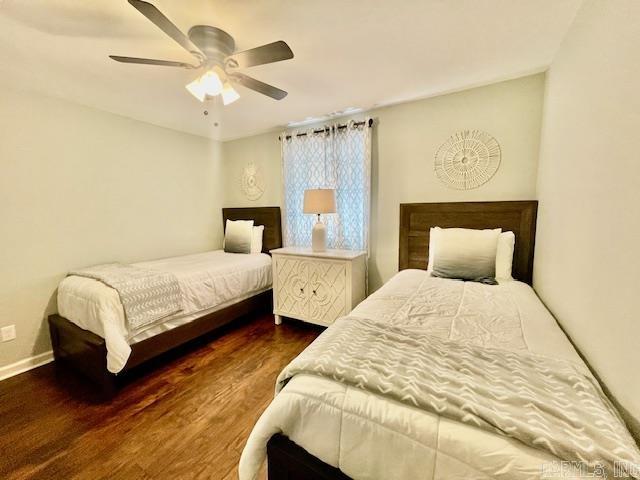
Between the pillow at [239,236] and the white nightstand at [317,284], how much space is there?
66 centimetres

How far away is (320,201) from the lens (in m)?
2.58

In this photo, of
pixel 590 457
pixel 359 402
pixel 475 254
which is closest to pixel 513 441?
pixel 590 457

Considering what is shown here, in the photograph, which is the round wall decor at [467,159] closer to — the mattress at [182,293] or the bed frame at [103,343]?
the mattress at [182,293]

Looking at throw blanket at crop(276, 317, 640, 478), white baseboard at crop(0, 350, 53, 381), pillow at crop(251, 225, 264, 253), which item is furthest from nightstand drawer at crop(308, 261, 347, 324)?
white baseboard at crop(0, 350, 53, 381)

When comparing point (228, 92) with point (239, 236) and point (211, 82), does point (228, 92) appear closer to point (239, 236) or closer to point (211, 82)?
point (211, 82)

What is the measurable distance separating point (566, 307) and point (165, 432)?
2.27 meters

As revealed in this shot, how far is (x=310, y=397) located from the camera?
0.83m

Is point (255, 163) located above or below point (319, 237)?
above

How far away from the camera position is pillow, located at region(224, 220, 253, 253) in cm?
328

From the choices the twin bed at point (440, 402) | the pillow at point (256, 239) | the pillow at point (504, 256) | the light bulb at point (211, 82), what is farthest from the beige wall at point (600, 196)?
the pillow at point (256, 239)

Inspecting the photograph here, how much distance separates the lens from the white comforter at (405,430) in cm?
61

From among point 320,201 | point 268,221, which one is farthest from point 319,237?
point 268,221

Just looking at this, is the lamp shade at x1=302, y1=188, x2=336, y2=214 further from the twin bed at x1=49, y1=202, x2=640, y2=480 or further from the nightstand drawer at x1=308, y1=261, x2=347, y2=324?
the twin bed at x1=49, y1=202, x2=640, y2=480

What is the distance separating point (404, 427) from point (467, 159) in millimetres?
2269
